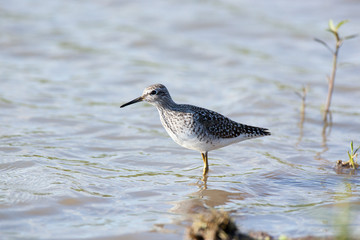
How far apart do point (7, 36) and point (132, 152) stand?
7430 millimetres

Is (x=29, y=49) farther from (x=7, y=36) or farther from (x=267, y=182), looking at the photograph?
(x=267, y=182)

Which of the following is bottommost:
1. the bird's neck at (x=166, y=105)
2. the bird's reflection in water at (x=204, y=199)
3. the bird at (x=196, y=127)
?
the bird's reflection in water at (x=204, y=199)

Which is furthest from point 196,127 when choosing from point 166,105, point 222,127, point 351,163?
point 351,163

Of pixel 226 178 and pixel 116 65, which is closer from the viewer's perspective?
pixel 226 178

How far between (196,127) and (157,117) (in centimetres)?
309

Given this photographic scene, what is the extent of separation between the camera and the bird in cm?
835

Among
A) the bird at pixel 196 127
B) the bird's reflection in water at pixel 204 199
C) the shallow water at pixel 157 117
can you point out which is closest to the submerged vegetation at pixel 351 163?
the shallow water at pixel 157 117

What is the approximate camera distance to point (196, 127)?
8.36 metres

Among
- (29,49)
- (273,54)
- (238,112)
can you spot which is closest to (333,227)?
(238,112)

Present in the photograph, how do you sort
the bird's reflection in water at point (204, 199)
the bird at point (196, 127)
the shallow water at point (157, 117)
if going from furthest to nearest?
the bird at point (196, 127)
the bird's reflection in water at point (204, 199)
the shallow water at point (157, 117)

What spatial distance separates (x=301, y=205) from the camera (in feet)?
24.0

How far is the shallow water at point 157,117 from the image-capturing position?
277 inches

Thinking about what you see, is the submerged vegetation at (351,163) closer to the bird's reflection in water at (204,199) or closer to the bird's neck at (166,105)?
the bird's reflection in water at (204,199)

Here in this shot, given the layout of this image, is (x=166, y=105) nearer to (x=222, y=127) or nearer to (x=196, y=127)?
(x=196, y=127)
